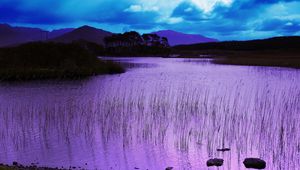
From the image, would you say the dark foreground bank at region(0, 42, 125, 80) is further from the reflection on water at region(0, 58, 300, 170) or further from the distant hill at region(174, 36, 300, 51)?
the distant hill at region(174, 36, 300, 51)

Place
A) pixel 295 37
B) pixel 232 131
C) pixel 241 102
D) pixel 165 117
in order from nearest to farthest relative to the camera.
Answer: pixel 232 131 → pixel 165 117 → pixel 241 102 → pixel 295 37

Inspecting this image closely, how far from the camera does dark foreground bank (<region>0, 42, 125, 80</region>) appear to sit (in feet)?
166

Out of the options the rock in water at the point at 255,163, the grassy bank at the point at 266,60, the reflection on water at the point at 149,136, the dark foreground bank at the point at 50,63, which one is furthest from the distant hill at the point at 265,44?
A: the rock in water at the point at 255,163

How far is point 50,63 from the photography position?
→ 59219mm

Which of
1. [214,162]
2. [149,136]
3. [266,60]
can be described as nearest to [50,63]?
[266,60]

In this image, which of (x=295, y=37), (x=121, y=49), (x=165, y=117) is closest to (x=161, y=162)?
(x=165, y=117)

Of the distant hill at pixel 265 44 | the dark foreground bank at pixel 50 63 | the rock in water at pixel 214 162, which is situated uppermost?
the distant hill at pixel 265 44

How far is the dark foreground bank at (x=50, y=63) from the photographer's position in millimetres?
50553

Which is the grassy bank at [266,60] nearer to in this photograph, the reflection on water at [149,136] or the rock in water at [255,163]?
the reflection on water at [149,136]

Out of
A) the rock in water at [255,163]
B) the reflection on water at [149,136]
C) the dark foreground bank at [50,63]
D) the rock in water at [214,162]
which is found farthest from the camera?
the dark foreground bank at [50,63]

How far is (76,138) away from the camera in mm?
17547

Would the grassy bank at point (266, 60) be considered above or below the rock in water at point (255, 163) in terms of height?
above

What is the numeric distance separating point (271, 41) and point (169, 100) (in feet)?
481

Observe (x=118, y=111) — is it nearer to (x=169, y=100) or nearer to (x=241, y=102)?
(x=169, y=100)
